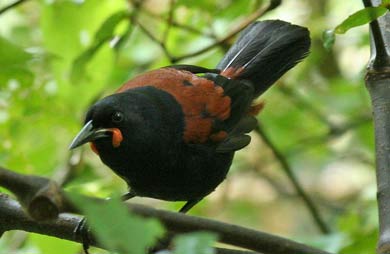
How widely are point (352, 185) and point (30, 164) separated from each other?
4.65m

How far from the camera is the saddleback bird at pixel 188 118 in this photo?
296 centimetres

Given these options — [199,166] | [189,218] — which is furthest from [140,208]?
[199,166]

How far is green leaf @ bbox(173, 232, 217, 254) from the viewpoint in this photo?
1084 mm

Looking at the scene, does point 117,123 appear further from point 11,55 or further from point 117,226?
point 117,226

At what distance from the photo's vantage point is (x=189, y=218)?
127 cm

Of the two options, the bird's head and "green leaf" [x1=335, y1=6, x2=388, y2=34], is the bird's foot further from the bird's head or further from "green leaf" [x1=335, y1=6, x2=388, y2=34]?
"green leaf" [x1=335, y1=6, x2=388, y2=34]

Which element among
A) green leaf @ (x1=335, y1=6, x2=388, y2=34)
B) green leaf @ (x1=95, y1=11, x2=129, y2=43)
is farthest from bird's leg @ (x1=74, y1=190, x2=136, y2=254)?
green leaf @ (x1=335, y1=6, x2=388, y2=34)

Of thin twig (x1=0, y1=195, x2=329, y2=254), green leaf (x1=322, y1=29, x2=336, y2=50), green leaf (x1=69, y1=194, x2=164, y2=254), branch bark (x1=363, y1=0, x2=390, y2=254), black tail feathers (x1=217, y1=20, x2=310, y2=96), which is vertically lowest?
black tail feathers (x1=217, y1=20, x2=310, y2=96)

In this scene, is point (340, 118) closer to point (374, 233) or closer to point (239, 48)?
point (239, 48)

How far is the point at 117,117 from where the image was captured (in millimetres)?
2912

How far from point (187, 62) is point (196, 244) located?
3455mm

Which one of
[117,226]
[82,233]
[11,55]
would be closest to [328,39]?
[82,233]

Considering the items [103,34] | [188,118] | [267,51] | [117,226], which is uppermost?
[117,226]

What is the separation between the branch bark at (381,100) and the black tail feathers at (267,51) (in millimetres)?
1085
